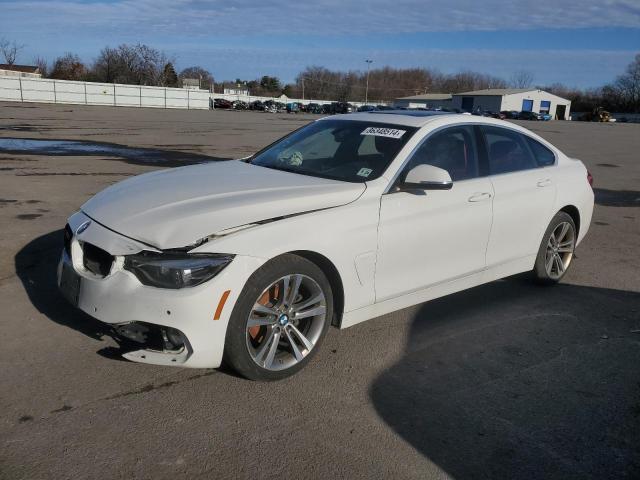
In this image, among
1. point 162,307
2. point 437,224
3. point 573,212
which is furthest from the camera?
point 573,212

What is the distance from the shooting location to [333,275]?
11.9 feet

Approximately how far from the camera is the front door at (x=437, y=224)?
3854 mm

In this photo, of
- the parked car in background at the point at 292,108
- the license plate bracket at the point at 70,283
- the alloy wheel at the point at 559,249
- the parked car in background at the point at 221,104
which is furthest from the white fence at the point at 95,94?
the alloy wheel at the point at 559,249

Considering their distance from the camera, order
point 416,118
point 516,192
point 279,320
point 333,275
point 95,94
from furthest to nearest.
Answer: point 95,94
point 516,192
point 416,118
point 333,275
point 279,320

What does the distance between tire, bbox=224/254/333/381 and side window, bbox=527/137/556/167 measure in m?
2.86

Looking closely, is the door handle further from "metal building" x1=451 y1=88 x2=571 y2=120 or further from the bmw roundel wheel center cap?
"metal building" x1=451 y1=88 x2=571 y2=120

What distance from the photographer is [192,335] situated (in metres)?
3.06

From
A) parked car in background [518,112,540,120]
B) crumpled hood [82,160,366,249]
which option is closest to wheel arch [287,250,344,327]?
crumpled hood [82,160,366,249]

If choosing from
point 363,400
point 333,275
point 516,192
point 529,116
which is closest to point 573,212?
point 516,192

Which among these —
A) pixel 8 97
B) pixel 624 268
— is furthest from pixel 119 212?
pixel 8 97

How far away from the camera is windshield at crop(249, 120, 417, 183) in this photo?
412cm

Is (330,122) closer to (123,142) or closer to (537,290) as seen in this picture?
(537,290)

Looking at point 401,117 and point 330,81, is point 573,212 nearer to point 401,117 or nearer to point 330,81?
point 401,117

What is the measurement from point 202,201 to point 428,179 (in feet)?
4.94
